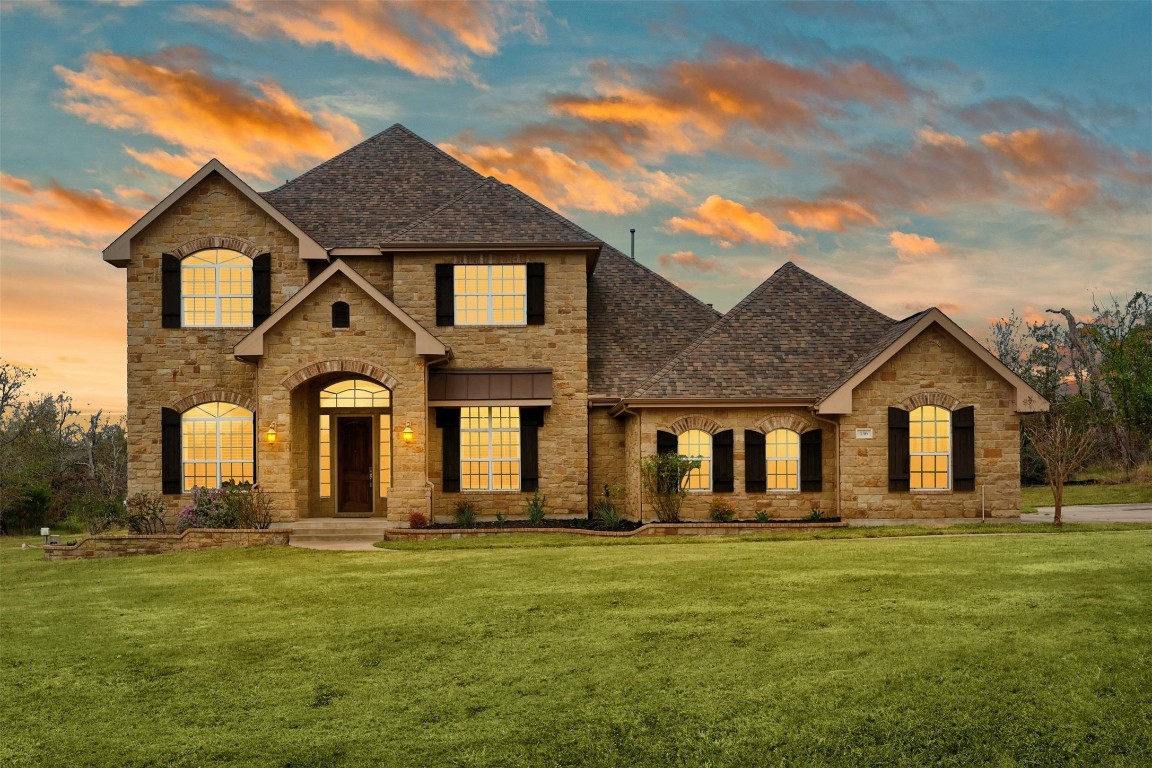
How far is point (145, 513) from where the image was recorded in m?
22.6

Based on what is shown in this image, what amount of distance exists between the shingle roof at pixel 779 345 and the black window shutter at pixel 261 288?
942cm

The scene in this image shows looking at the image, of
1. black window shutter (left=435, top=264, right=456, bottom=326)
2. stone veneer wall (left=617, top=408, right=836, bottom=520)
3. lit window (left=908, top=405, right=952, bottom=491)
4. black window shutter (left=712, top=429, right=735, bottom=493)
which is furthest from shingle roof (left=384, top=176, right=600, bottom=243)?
lit window (left=908, top=405, right=952, bottom=491)

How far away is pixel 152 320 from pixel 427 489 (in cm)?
831

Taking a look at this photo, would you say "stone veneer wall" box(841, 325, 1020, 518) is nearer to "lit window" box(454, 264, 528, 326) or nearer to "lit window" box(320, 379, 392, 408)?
"lit window" box(454, 264, 528, 326)

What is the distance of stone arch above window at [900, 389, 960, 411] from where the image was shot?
22.2 m

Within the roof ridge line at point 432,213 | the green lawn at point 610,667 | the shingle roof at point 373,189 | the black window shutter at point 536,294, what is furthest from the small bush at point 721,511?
the shingle roof at point 373,189

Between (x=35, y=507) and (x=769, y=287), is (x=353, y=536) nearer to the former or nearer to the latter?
(x=769, y=287)

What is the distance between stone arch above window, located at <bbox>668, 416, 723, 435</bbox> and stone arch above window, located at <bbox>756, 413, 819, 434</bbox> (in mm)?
1036

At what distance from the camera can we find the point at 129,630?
11.8 meters

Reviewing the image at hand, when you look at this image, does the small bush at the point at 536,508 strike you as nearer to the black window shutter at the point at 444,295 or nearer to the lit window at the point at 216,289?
the black window shutter at the point at 444,295

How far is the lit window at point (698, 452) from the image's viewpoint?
909 inches

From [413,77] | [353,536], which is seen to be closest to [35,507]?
[353,536]

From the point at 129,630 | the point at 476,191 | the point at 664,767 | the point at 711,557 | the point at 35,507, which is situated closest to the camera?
the point at 664,767

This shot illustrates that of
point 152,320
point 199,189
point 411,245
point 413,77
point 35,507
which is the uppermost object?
point 413,77
